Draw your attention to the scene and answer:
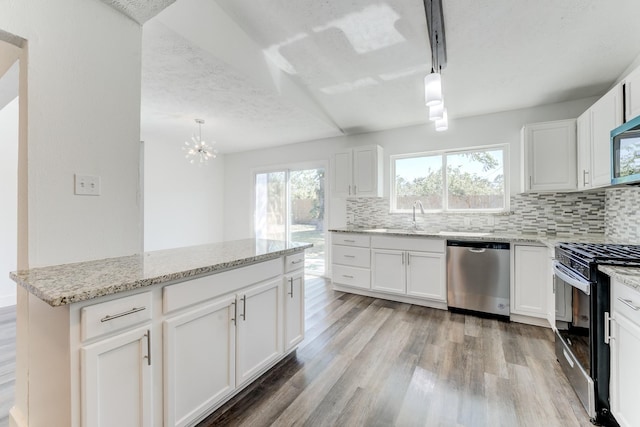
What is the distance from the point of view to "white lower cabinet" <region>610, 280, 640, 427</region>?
4.07 ft

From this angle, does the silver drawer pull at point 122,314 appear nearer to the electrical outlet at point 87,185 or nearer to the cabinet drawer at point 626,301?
the electrical outlet at point 87,185

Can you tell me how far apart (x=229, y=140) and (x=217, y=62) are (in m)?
2.59

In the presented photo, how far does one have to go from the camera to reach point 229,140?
480cm

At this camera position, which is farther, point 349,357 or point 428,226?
point 428,226

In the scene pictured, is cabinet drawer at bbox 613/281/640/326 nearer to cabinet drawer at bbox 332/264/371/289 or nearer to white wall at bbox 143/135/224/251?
cabinet drawer at bbox 332/264/371/289

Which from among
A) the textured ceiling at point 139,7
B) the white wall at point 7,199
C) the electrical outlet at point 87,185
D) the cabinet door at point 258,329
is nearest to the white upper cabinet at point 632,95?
the cabinet door at point 258,329

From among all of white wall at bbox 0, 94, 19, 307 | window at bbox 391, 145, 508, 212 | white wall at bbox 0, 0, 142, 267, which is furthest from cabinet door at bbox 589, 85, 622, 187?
white wall at bbox 0, 94, 19, 307

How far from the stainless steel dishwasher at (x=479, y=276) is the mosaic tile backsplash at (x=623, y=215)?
0.92 meters

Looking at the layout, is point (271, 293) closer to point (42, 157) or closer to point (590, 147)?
point (42, 157)

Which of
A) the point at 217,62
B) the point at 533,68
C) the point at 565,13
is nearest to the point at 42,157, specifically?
the point at 217,62

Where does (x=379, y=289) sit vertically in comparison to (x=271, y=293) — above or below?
below

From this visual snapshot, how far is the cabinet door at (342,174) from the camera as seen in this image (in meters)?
4.20

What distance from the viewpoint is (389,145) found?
4.23m

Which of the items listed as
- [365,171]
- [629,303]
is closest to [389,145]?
[365,171]
